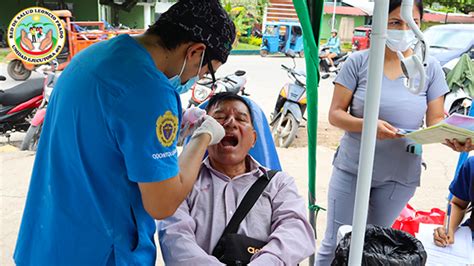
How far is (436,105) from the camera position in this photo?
1896 mm

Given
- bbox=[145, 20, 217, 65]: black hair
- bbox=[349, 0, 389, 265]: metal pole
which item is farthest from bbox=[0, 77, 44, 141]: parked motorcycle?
bbox=[349, 0, 389, 265]: metal pole

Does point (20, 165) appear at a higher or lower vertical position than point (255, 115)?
lower

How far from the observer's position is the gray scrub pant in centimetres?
195

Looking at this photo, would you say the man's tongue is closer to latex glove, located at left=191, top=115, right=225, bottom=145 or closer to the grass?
latex glove, located at left=191, top=115, right=225, bottom=145

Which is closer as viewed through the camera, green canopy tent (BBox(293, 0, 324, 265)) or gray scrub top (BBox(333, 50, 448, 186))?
green canopy tent (BBox(293, 0, 324, 265))

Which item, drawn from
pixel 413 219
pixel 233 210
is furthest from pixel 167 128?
pixel 413 219

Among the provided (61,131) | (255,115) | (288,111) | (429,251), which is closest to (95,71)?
(61,131)

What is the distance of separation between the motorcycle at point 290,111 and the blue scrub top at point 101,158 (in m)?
4.51

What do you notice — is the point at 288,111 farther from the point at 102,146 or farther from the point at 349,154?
the point at 102,146

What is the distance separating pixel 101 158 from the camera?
3.51 feet

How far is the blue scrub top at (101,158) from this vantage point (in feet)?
3.33

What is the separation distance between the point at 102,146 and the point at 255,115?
126 cm

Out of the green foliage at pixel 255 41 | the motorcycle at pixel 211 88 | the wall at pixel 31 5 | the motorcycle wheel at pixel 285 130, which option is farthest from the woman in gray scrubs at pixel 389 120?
Result: the green foliage at pixel 255 41

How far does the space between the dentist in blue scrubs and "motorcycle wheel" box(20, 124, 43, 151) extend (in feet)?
13.1
